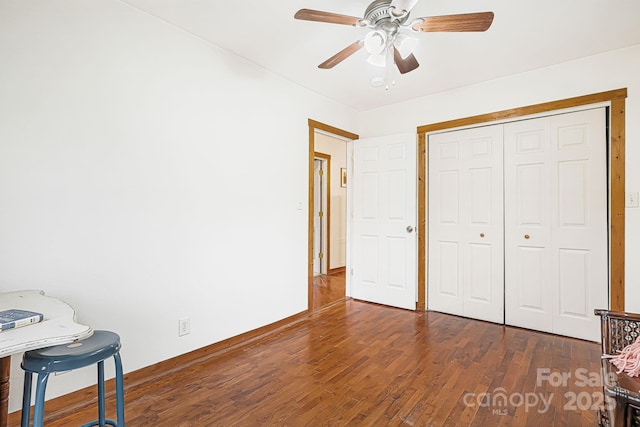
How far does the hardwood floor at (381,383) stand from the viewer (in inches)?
68.9

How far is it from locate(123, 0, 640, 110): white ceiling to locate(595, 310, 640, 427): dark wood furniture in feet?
6.38

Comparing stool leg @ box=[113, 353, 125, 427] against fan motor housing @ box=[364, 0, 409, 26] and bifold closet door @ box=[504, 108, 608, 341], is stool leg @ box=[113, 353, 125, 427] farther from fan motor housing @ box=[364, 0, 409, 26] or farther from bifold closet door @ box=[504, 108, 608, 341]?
bifold closet door @ box=[504, 108, 608, 341]

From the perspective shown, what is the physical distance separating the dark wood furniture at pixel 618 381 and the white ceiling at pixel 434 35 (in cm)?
195

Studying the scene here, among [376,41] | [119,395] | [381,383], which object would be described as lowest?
[381,383]

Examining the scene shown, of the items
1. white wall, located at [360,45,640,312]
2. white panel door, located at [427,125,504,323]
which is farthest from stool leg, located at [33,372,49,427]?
white wall, located at [360,45,640,312]

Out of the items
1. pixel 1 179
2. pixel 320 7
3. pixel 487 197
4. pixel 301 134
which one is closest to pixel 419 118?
pixel 487 197

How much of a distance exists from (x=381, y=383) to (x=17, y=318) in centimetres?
193

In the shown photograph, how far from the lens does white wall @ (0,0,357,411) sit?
169 centimetres

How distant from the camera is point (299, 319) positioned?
334 cm

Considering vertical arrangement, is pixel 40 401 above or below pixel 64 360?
below

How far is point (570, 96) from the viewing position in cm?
283

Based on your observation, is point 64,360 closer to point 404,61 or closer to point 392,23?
point 392,23

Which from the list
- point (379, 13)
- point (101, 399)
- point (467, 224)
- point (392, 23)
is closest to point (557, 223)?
point (467, 224)

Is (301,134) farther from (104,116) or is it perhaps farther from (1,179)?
(1,179)
